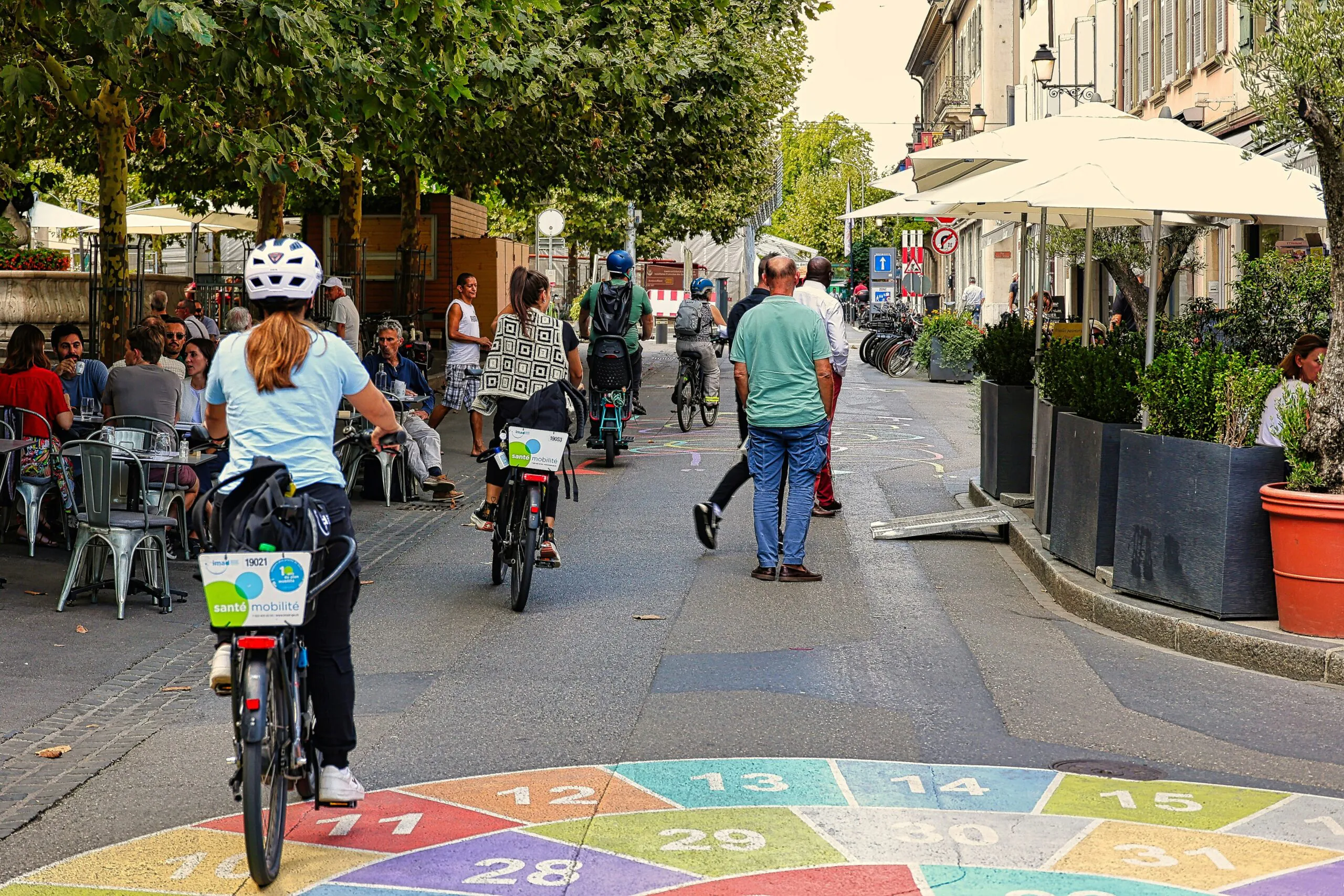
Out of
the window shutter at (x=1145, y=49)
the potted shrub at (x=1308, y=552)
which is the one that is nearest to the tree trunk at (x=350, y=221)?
the window shutter at (x=1145, y=49)

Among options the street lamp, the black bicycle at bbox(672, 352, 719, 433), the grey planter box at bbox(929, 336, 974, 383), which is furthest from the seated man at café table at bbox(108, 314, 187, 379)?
the street lamp

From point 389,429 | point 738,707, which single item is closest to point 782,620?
point 738,707

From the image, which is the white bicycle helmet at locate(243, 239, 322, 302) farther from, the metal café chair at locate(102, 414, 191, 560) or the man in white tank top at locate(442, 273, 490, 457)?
the man in white tank top at locate(442, 273, 490, 457)

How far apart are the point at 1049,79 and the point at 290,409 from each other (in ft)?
94.9

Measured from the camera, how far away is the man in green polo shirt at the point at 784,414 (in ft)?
32.5

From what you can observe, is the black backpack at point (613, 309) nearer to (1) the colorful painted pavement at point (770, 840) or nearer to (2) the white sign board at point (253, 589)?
(1) the colorful painted pavement at point (770, 840)

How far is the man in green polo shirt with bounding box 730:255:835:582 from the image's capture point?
991 cm

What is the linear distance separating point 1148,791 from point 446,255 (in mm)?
26808

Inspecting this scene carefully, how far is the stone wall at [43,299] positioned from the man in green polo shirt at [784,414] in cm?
1540

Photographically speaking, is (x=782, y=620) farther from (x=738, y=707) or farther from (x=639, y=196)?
(x=639, y=196)

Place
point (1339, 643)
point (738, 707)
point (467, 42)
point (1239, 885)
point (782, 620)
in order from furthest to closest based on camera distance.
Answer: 1. point (467, 42)
2. point (782, 620)
3. point (1339, 643)
4. point (738, 707)
5. point (1239, 885)

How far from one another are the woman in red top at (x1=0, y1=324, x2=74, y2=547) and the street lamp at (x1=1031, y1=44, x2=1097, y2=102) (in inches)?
935

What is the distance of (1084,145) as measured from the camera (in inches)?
435

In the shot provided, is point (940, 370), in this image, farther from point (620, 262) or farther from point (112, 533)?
point (112, 533)
